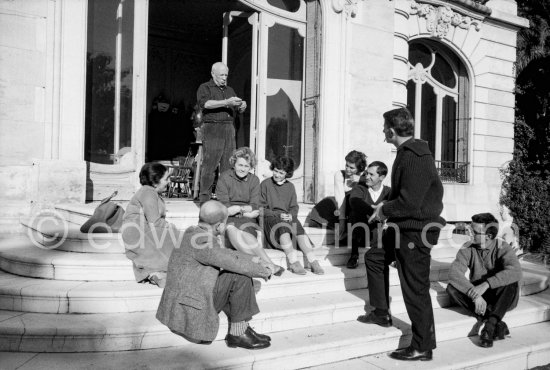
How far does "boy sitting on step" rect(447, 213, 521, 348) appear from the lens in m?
4.32

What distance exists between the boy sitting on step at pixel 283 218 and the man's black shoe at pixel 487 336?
153cm

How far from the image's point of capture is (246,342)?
351 cm

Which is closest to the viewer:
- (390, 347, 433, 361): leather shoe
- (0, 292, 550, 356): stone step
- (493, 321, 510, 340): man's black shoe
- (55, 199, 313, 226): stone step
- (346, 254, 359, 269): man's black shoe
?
(0, 292, 550, 356): stone step

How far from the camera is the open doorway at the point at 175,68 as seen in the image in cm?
1177

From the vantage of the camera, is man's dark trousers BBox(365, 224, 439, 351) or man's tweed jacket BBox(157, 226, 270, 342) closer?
man's tweed jacket BBox(157, 226, 270, 342)

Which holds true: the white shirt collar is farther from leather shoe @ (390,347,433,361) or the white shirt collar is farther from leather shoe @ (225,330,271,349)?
leather shoe @ (225,330,271,349)

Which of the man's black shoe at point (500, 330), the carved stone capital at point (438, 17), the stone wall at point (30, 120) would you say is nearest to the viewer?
the man's black shoe at point (500, 330)

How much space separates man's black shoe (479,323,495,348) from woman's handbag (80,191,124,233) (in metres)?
3.59

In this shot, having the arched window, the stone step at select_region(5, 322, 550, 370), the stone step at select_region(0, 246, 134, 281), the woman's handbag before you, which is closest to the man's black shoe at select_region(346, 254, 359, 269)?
the stone step at select_region(5, 322, 550, 370)

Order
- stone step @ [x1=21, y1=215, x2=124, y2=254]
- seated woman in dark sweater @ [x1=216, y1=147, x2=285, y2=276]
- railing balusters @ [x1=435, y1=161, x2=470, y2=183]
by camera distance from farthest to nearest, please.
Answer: railing balusters @ [x1=435, y1=161, x2=470, y2=183]
seated woman in dark sweater @ [x1=216, y1=147, x2=285, y2=276]
stone step @ [x1=21, y1=215, x2=124, y2=254]

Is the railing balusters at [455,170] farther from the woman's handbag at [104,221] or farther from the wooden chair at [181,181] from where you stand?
the woman's handbag at [104,221]

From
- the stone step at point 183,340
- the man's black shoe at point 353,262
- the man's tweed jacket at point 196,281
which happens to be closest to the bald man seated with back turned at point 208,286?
the man's tweed jacket at point 196,281

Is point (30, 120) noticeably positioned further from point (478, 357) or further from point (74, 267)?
point (478, 357)

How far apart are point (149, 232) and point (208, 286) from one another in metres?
1.16
